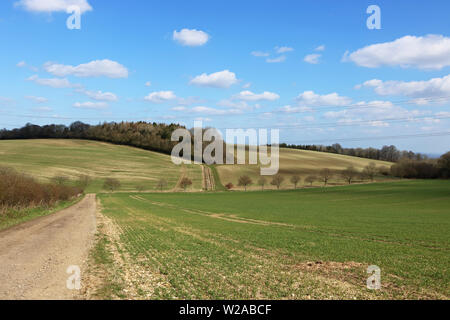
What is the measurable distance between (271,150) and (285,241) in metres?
172

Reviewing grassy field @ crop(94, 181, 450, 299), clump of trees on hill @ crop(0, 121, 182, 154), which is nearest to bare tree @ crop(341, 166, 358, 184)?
clump of trees on hill @ crop(0, 121, 182, 154)

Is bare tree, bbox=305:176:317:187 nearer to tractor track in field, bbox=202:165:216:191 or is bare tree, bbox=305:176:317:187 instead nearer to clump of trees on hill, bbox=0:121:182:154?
tractor track in field, bbox=202:165:216:191

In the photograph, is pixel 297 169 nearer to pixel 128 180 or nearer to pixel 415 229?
pixel 128 180

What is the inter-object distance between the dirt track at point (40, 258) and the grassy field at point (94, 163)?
8051 cm

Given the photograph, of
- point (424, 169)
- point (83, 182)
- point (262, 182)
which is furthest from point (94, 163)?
point (424, 169)

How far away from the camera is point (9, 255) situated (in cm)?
1767

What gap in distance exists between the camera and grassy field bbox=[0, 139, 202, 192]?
11166 cm

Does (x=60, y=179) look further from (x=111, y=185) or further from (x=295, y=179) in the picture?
(x=295, y=179)

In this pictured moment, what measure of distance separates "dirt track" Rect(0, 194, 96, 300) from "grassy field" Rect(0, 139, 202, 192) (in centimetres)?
8051

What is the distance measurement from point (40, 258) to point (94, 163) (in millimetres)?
123245

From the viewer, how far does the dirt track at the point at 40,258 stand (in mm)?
11555

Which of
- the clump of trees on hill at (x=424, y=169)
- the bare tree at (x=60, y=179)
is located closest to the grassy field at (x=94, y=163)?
the bare tree at (x=60, y=179)

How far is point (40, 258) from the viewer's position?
17.0 meters
